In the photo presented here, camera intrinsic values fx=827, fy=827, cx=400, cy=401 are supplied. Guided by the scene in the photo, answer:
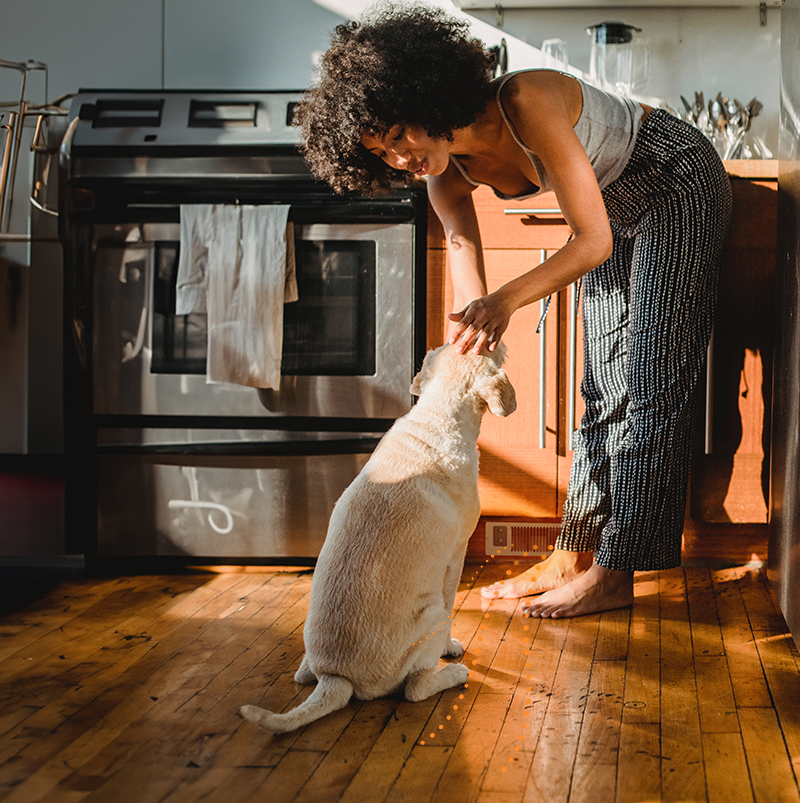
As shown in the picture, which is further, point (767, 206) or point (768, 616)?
point (767, 206)

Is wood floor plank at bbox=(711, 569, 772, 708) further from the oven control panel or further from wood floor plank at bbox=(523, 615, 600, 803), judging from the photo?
the oven control panel

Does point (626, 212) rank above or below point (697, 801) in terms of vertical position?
above

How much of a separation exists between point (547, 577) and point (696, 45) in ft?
6.63

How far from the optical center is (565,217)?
158 centimetres

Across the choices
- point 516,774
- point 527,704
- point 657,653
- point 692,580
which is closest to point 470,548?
point 692,580

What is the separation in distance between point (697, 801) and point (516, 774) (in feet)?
0.83

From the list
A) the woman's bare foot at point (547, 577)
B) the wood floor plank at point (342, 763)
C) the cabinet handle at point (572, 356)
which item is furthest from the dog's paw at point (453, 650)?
the cabinet handle at point (572, 356)

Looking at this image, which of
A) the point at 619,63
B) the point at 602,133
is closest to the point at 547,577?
the point at 602,133

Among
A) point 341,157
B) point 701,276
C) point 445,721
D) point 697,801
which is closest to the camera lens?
point 697,801

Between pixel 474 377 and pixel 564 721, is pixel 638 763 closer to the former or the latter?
pixel 564 721

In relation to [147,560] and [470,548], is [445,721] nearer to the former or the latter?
[470,548]

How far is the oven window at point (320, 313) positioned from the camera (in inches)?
93.5

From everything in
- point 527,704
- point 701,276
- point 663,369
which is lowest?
point 527,704

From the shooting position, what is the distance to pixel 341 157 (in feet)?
5.51
